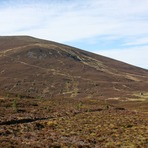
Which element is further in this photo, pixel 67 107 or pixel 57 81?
pixel 57 81

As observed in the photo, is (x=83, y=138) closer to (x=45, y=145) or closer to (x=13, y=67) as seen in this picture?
(x=45, y=145)

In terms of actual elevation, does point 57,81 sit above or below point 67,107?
above

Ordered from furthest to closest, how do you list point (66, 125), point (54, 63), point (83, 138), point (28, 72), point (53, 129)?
point (54, 63), point (28, 72), point (66, 125), point (53, 129), point (83, 138)

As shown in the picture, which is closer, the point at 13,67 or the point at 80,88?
the point at 80,88

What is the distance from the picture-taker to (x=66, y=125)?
32.7 metres

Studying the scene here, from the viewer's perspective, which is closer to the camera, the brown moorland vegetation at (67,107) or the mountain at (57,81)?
the brown moorland vegetation at (67,107)

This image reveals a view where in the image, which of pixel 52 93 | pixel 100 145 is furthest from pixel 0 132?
pixel 52 93

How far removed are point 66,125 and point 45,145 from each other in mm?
11332

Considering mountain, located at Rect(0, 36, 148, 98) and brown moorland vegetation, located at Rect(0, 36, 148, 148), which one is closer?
brown moorland vegetation, located at Rect(0, 36, 148, 148)

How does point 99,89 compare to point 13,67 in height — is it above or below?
below

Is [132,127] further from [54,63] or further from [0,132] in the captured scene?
[54,63]

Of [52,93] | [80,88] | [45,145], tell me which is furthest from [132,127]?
[80,88]

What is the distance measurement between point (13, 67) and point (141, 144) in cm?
16352

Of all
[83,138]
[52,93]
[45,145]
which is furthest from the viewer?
[52,93]
